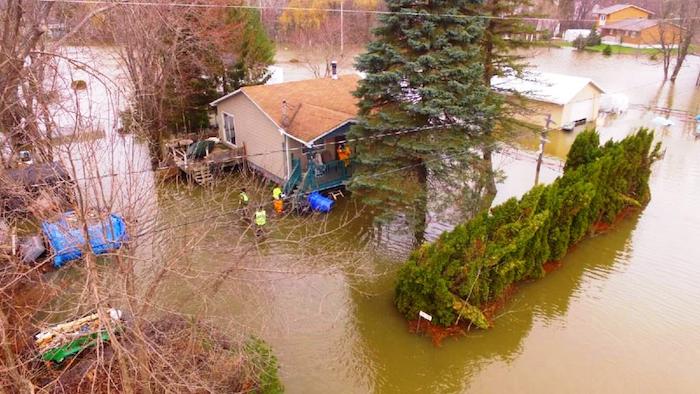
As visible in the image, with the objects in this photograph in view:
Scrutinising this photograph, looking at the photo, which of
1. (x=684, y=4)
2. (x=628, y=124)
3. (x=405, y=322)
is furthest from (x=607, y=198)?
(x=684, y=4)

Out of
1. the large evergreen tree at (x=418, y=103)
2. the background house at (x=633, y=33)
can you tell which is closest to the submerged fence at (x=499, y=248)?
the large evergreen tree at (x=418, y=103)

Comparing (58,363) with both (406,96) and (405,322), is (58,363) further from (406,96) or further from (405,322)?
(406,96)

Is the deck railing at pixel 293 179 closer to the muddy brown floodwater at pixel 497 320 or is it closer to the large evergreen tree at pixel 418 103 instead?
the muddy brown floodwater at pixel 497 320

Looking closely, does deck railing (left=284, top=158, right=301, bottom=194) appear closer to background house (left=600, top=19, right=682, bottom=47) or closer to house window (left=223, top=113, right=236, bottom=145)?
house window (left=223, top=113, right=236, bottom=145)

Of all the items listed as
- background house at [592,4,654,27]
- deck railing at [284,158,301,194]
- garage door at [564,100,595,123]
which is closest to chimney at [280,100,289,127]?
deck railing at [284,158,301,194]

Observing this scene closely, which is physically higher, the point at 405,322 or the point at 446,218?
the point at 446,218
